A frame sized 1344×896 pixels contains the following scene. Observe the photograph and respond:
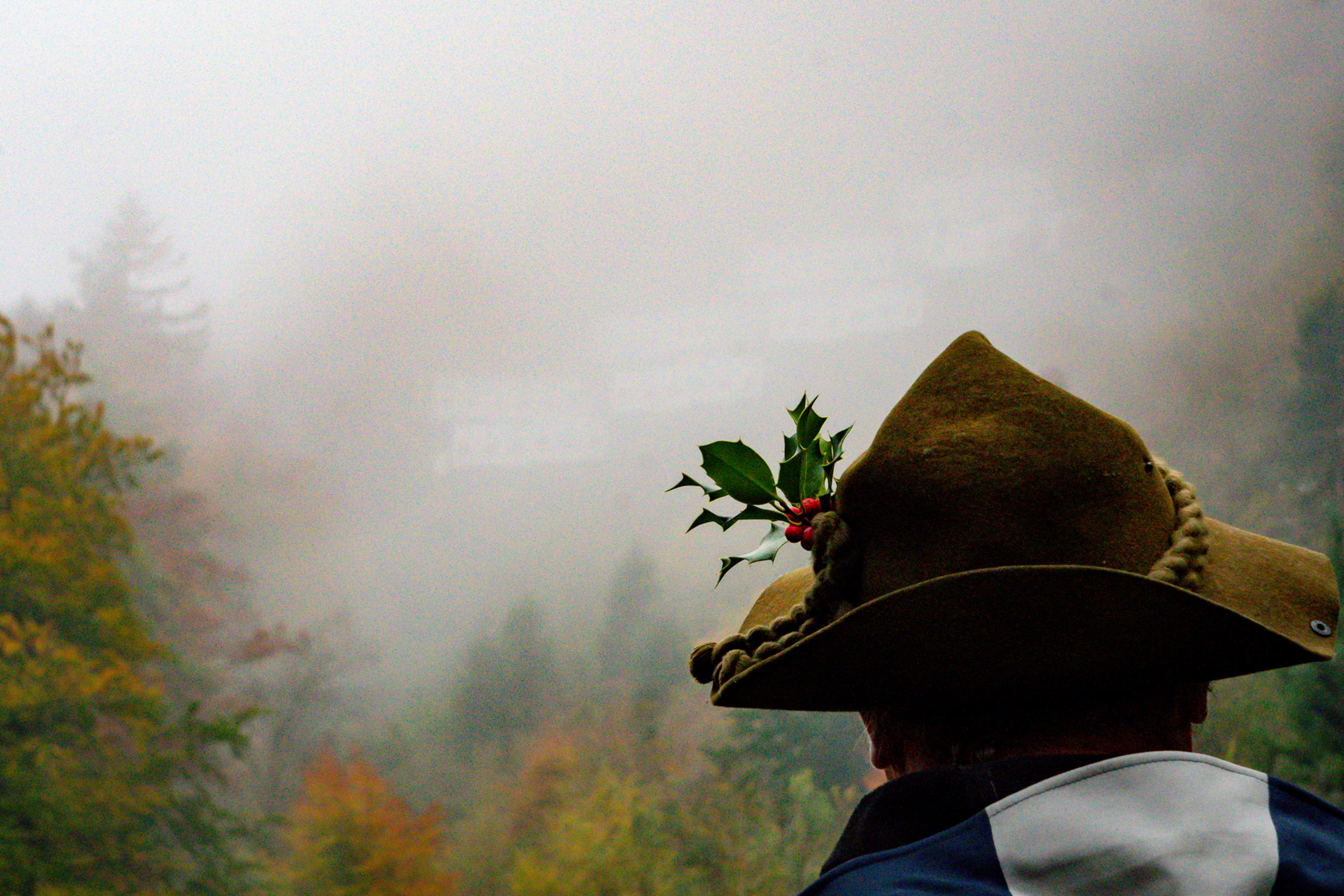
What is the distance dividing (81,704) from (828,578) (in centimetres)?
427

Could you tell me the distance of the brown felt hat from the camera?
79 cm

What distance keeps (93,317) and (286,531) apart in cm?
163

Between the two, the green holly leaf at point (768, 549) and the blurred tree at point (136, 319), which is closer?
the green holly leaf at point (768, 549)

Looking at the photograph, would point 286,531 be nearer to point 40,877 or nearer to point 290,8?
point 40,877

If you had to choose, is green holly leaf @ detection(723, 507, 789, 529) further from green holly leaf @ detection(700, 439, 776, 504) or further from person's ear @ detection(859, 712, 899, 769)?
person's ear @ detection(859, 712, 899, 769)

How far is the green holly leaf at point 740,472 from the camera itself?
1173mm

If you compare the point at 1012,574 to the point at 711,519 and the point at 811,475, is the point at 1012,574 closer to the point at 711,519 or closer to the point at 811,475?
the point at 811,475

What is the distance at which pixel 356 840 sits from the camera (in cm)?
452

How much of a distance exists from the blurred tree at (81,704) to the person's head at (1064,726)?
4124 mm

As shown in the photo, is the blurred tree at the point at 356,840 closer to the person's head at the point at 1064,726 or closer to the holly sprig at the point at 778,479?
the holly sprig at the point at 778,479

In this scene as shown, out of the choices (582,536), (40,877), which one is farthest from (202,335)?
(40,877)

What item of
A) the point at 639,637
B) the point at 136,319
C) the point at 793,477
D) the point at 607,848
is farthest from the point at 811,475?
the point at 136,319

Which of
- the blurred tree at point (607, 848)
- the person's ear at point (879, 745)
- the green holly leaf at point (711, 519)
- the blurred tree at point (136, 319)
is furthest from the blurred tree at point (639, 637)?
the person's ear at point (879, 745)

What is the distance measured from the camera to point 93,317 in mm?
5422
